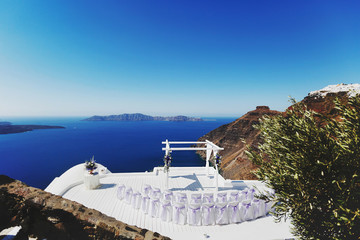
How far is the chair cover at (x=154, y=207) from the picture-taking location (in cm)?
853

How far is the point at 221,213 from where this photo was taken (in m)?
8.12

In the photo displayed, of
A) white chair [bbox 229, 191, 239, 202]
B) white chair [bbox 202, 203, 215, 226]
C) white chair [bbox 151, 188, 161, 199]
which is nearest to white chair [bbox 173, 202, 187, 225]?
white chair [bbox 202, 203, 215, 226]

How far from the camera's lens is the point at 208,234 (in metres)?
7.45

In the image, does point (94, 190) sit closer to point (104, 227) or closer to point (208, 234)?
point (208, 234)


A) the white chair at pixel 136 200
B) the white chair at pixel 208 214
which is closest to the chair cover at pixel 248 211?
the white chair at pixel 208 214

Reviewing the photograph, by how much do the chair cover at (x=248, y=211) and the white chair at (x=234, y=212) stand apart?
1.56 ft

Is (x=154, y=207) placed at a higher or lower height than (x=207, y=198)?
lower

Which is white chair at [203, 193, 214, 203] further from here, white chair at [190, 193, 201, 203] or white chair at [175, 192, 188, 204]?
white chair at [175, 192, 188, 204]

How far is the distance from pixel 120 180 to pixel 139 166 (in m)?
49.6

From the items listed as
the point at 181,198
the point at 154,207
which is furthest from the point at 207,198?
the point at 154,207

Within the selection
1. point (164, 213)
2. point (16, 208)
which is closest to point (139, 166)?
point (164, 213)

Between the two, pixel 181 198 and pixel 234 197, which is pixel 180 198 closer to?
pixel 181 198

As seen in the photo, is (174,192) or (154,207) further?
(174,192)

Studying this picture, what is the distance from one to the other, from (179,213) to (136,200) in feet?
9.09
